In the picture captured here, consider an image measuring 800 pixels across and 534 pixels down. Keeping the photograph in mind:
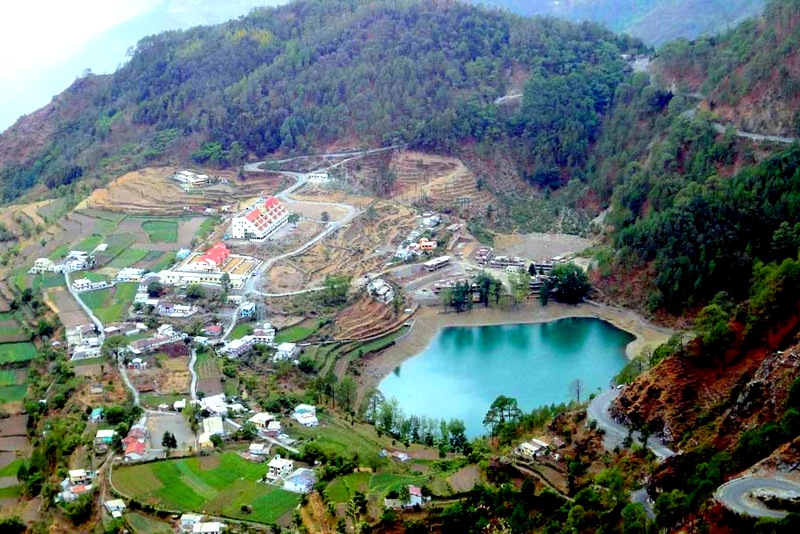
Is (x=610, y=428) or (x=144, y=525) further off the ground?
(x=610, y=428)

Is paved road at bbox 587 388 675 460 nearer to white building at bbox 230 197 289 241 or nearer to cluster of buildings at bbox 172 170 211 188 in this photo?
white building at bbox 230 197 289 241

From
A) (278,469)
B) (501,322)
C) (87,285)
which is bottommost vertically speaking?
(501,322)

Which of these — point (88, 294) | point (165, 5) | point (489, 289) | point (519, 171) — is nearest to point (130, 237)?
point (88, 294)

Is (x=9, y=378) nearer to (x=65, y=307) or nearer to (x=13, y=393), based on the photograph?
(x=13, y=393)

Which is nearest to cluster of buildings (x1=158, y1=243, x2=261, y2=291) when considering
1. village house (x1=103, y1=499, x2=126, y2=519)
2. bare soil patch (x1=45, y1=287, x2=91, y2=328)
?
bare soil patch (x1=45, y1=287, x2=91, y2=328)

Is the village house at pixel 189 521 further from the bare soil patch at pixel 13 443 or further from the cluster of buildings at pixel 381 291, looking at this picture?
the cluster of buildings at pixel 381 291

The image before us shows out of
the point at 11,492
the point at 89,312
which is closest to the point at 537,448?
the point at 11,492

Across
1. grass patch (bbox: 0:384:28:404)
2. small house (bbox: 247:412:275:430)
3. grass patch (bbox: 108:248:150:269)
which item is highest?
grass patch (bbox: 108:248:150:269)
